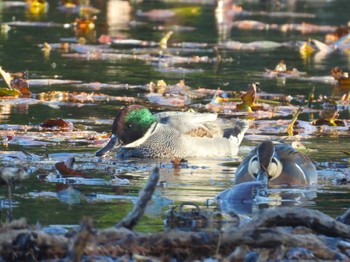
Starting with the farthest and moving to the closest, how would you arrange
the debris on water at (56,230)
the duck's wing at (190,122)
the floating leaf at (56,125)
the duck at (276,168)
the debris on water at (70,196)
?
the floating leaf at (56,125) < the duck's wing at (190,122) < the duck at (276,168) < the debris on water at (70,196) < the debris on water at (56,230)

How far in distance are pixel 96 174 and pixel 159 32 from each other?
14.5 metres

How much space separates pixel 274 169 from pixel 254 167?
0.22 meters

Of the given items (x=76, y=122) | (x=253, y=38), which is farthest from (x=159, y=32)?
(x=76, y=122)

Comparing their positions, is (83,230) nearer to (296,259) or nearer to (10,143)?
(296,259)

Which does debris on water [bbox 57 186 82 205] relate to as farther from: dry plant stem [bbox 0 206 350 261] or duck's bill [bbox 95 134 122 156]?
duck's bill [bbox 95 134 122 156]

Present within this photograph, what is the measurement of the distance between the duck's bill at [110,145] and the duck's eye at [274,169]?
181 centimetres

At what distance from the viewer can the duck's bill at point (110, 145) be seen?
11211 mm

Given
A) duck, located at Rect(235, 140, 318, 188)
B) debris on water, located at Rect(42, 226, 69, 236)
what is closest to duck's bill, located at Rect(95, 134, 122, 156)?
duck, located at Rect(235, 140, 318, 188)

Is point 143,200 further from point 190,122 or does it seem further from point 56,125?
point 56,125

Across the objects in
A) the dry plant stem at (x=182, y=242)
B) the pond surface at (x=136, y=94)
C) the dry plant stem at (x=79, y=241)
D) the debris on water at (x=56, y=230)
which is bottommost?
the pond surface at (x=136, y=94)

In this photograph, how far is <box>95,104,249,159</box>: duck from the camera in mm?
11875

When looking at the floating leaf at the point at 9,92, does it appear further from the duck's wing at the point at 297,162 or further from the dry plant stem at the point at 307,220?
the dry plant stem at the point at 307,220

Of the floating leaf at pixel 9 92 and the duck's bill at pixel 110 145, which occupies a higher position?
the floating leaf at pixel 9 92

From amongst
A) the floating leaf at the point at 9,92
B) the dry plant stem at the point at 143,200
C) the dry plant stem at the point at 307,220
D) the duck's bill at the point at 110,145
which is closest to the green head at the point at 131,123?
the duck's bill at the point at 110,145
